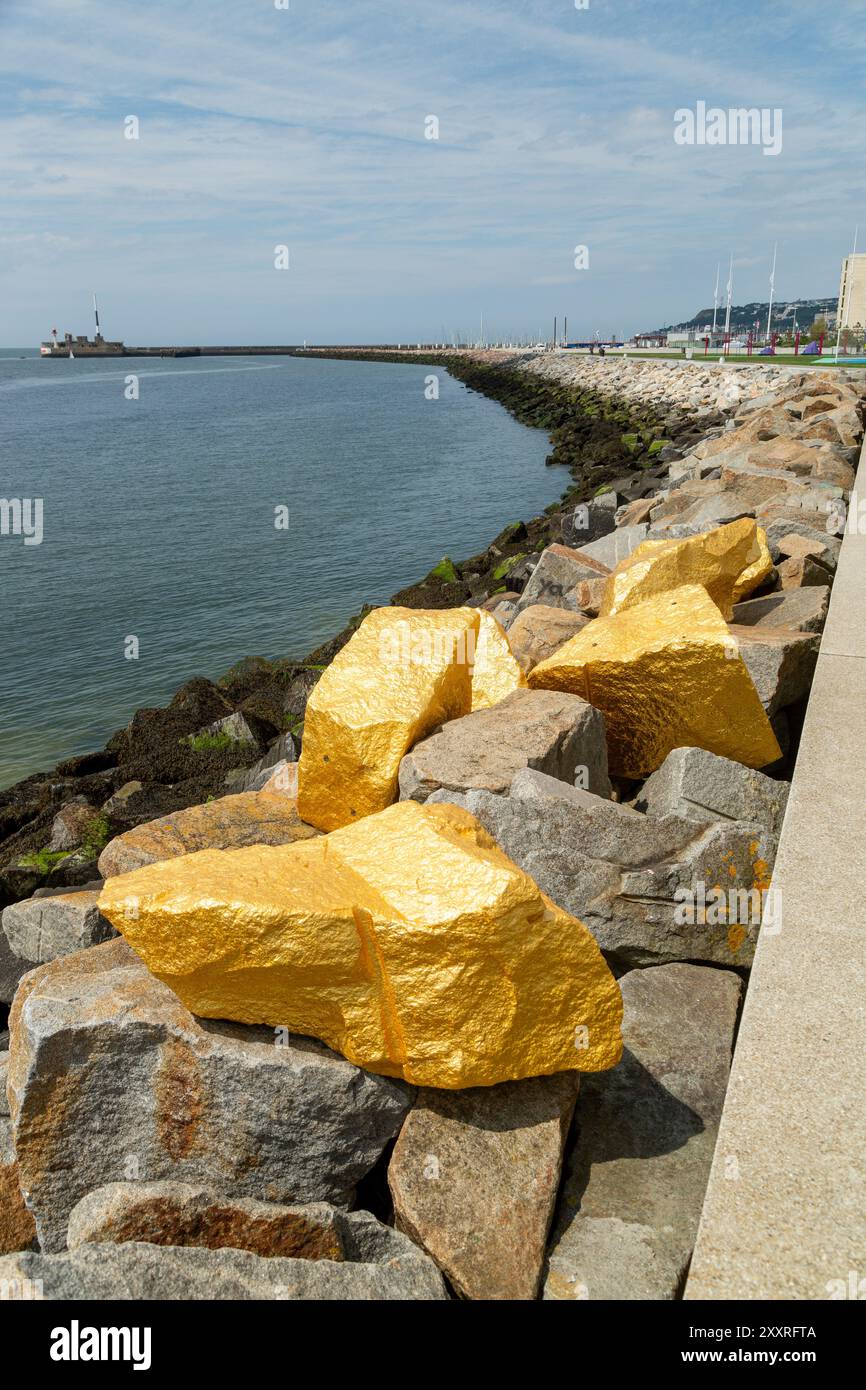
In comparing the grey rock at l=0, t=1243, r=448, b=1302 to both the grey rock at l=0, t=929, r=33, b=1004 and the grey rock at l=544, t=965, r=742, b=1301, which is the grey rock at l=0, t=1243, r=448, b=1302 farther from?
the grey rock at l=0, t=929, r=33, b=1004

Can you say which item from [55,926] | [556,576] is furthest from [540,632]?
[55,926]

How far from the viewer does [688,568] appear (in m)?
6.42

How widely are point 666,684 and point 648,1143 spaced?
234 centimetres

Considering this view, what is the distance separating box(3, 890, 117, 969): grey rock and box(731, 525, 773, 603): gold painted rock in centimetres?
469

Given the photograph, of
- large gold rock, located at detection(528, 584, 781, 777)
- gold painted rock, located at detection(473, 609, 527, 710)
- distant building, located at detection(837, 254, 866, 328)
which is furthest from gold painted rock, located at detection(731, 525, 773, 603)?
distant building, located at detection(837, 254, 866, 328)

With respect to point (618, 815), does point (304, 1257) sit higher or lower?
lower

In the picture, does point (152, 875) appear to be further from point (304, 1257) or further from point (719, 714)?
point (719, 714)

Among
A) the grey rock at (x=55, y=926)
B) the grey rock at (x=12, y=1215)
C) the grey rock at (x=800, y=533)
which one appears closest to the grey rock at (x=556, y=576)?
the grey rock at (x=800, y=533)

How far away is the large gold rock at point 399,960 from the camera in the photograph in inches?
119

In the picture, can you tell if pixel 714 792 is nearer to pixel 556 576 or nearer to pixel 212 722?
pixel 556 576
